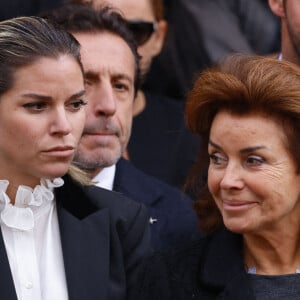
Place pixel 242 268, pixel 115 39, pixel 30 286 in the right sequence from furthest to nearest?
pixel 115 39 < pixel 242 268 < pixel 30 286

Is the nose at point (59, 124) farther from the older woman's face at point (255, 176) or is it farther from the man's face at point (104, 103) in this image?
the man's face at point (104, 103)

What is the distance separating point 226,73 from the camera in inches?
148

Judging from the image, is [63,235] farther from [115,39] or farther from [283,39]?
[283,39]

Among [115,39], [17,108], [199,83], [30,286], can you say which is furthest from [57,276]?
[115,39]

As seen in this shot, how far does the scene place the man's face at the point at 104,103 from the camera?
445cm

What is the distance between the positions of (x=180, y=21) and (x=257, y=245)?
254 centimetres

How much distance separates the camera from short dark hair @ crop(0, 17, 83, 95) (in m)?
3.57

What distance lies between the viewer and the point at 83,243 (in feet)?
12.4

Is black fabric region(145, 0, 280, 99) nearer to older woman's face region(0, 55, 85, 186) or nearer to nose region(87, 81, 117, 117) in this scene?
nose region(87, 81, 117, 117)

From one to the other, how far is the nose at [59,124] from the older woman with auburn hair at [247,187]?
519 mm

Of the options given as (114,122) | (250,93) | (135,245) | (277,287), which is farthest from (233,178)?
(114,122)

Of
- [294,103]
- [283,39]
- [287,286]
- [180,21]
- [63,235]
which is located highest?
[180,21]

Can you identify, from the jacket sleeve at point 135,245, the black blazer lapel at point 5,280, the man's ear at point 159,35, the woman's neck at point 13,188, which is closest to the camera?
the black blazer lapel at point 5,280

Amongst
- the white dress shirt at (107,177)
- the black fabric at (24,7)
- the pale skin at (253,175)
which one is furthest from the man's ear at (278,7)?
the pale skin at (253,175)
